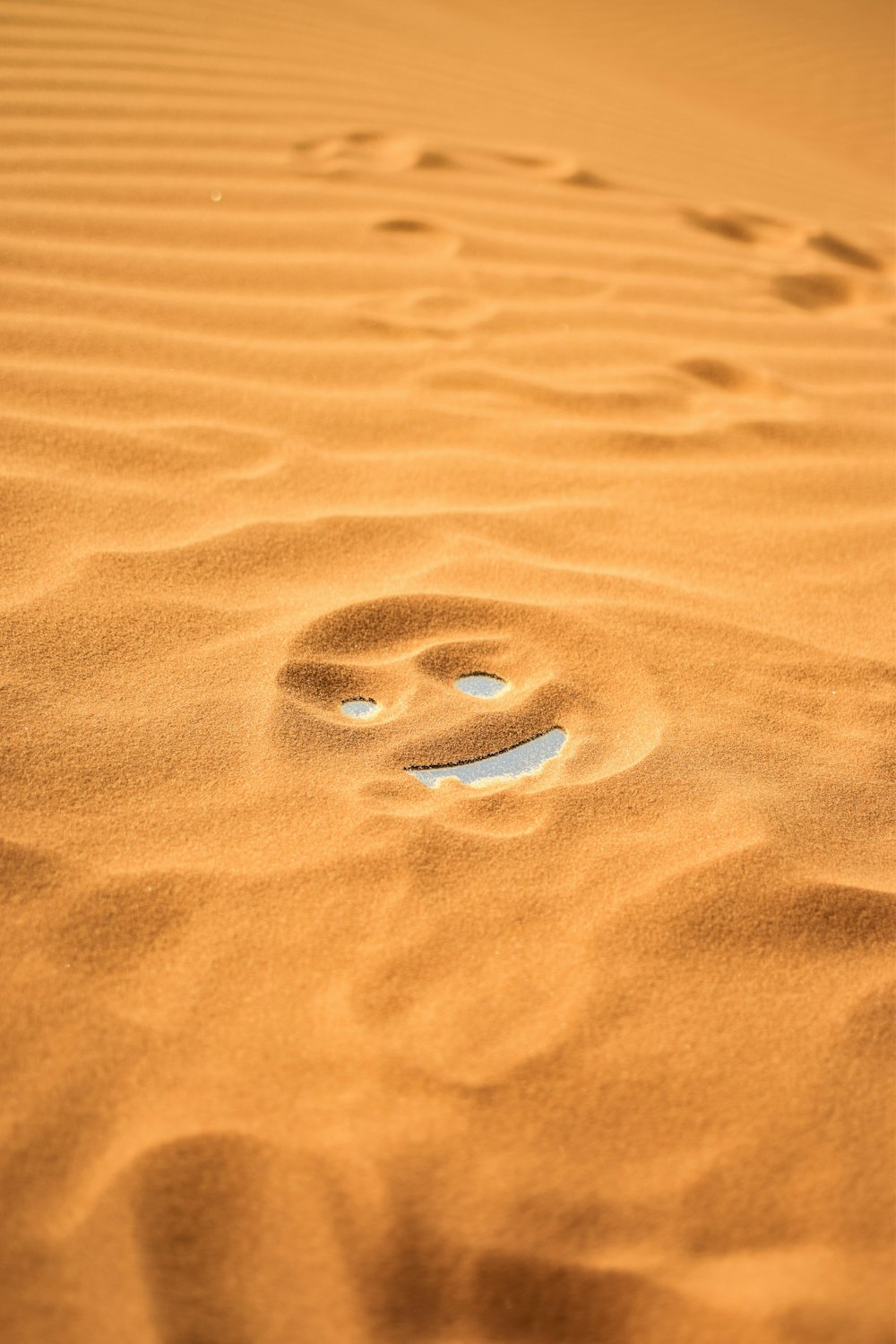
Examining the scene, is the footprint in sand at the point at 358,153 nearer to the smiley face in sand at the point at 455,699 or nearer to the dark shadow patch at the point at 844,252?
the dark shadow patch at the point at 844,252

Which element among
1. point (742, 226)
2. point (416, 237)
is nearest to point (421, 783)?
point (416, 237)

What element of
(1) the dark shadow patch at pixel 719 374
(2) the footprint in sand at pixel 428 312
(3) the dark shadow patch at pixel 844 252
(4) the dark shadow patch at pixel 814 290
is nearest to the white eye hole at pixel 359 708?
(2) the footprint in sand at pixel 428 312

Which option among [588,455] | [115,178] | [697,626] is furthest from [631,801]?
[115,178]

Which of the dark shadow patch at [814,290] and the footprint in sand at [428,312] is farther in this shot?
the dark shadow patch at [814,290]

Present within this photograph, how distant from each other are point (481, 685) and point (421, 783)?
22cm

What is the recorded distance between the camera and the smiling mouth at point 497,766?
4.77 ft

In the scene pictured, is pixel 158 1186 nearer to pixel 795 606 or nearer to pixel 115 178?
pixel 795 606

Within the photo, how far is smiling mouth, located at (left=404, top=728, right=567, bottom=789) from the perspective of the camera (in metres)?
1.45

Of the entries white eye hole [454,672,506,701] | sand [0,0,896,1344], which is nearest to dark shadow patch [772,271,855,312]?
sand [0,0,896,1344]

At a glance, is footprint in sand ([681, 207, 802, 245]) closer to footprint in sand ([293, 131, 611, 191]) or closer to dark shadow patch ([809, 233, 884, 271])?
dark shadow patch ([809, 233, 884, 271])

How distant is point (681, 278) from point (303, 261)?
986mm

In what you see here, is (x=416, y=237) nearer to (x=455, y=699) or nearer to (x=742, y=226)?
(x=742, y=226)

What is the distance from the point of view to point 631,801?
143 centimetres

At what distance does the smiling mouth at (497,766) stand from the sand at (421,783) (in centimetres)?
2
